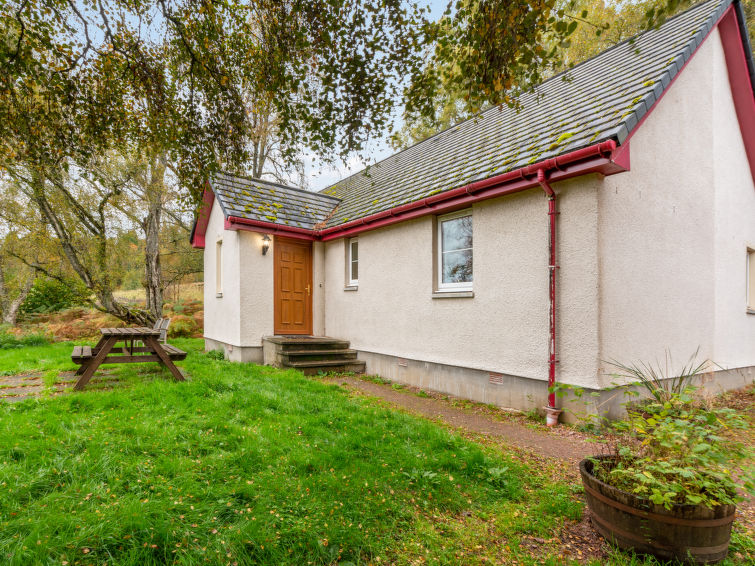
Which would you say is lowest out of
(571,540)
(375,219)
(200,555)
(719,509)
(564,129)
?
(571,540)

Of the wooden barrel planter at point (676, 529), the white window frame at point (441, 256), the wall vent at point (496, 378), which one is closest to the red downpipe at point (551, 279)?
the wall vent at point (496, 378)

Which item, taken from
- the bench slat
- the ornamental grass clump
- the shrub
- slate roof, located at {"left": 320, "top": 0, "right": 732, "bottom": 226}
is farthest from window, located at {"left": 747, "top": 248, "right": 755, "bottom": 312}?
the shrub

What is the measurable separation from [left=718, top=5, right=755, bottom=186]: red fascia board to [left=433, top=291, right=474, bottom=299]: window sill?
270 inches

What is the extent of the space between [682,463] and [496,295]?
383cm

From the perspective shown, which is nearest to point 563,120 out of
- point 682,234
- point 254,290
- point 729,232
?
point 682,234

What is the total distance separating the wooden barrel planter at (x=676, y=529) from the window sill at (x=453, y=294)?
13.9 feet

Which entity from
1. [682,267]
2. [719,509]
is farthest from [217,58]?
[682,267]

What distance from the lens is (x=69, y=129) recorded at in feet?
12.0

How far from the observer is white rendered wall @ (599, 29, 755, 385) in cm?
508

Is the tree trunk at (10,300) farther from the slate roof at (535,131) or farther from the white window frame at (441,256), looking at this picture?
the white window frame at (441,256)

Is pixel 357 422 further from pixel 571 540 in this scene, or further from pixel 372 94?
pixel 372 94

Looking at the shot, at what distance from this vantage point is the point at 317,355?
28.1ft

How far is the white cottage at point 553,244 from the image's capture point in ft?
16.5

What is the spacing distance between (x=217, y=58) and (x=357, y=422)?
4427mm
